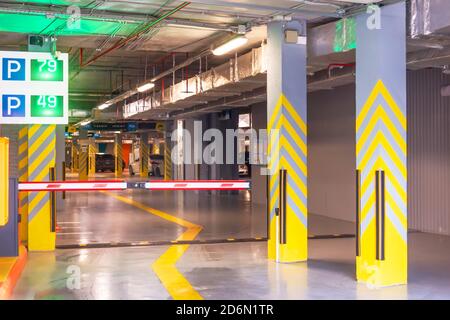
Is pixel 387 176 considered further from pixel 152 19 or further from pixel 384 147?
pixel 152 19

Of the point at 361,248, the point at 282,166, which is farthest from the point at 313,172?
the point at 361,248

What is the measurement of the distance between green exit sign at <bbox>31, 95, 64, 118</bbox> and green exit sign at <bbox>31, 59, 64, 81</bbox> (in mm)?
358

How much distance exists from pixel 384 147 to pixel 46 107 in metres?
4.87

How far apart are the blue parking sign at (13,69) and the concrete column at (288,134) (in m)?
3.69

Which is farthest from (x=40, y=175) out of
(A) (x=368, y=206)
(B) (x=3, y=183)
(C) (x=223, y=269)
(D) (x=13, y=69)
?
(A) (x=368, y=206)

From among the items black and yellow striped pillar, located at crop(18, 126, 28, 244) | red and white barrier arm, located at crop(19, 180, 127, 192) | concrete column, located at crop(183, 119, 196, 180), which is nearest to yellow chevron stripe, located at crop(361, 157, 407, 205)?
red and white barrier arm, located at crop(19, 180, 127, 192)

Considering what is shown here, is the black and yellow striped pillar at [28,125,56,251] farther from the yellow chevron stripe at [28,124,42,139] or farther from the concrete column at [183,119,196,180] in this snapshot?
the concrete column at [183,119,196,180]

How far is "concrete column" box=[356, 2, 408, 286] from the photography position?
696 cm

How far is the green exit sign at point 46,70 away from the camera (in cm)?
896

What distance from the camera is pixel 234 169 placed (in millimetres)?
22578

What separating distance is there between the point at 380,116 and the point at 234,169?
15706 millimetres

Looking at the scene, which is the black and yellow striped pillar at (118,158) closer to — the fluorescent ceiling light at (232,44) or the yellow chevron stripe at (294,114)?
the fluorescent ceiling light at (232,44)

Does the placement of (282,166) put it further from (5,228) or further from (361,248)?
(5,228)

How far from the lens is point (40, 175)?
998 cm
